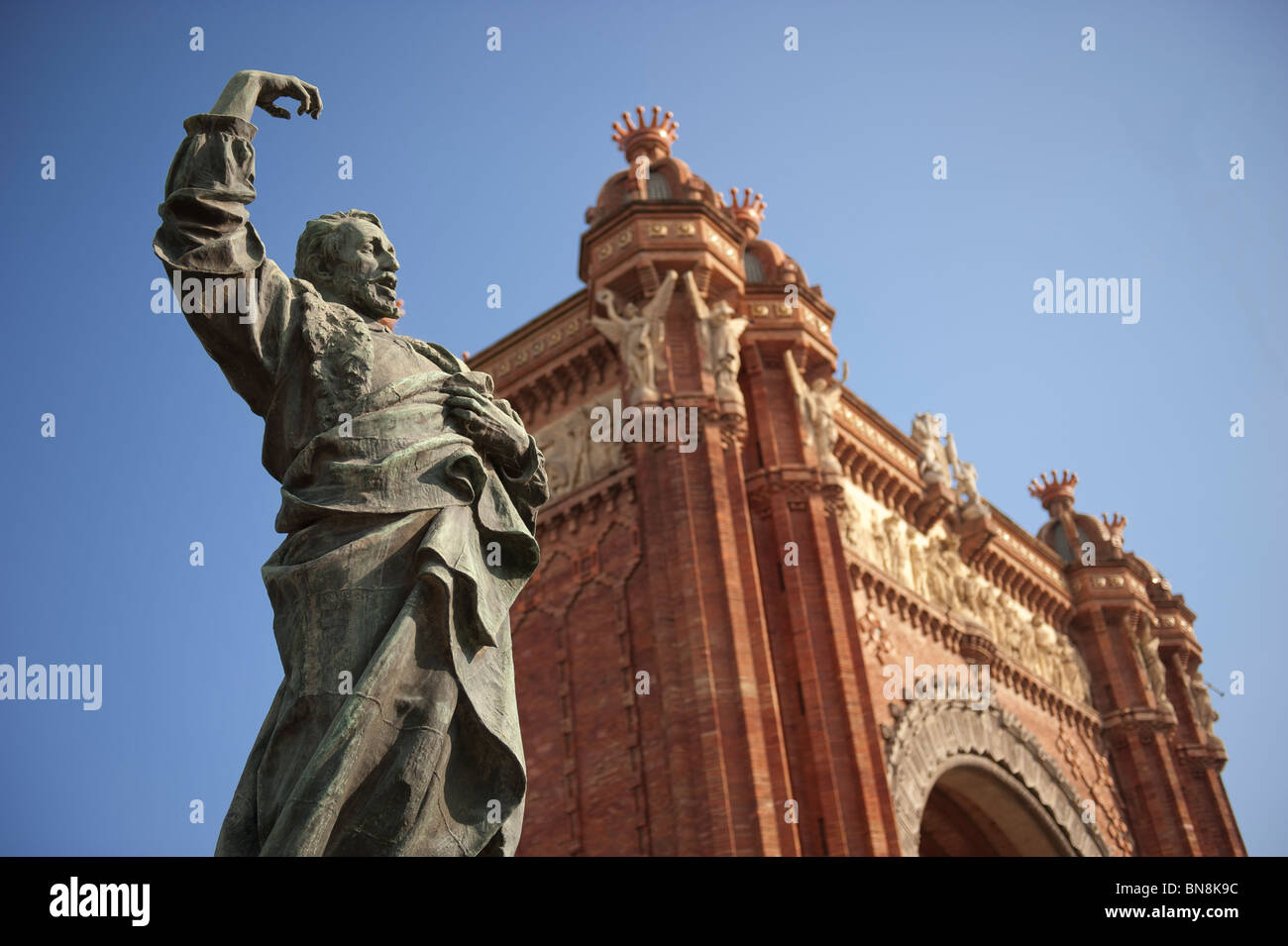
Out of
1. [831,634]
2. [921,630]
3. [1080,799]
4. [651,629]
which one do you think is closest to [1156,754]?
[1080,799]

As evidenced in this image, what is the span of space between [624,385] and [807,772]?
202 inches

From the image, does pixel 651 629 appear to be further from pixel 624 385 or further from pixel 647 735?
pixel 624 385

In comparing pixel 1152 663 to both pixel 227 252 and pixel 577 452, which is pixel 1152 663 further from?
pixel 227 252

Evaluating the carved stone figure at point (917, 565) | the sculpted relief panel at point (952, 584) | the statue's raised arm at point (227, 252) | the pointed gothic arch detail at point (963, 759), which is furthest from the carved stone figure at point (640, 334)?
the statue's raised arm at point (227, 252)

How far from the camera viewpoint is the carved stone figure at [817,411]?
1786 centimetres

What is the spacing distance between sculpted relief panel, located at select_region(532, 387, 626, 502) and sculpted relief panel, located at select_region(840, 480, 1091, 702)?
335 cm

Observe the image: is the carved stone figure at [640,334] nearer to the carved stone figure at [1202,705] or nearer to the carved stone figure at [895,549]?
the carved stone figure at [895,549]

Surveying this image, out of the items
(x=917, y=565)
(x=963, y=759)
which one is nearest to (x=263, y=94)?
(x=963, y=759)

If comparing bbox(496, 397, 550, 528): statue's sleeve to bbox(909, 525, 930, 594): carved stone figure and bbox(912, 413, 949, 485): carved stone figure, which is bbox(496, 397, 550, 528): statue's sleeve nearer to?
bbox(909, 525, 930, 594): carved stone figure

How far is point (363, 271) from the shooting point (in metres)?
3.77

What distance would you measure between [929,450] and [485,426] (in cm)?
1975

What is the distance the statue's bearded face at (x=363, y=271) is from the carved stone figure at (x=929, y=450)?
1912 cm

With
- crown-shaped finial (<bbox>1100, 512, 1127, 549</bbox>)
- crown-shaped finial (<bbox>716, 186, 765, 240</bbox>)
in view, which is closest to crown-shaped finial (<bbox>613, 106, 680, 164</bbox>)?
crown-shaped finial (<bbox>716, 186, 765, 240</bbox>)
